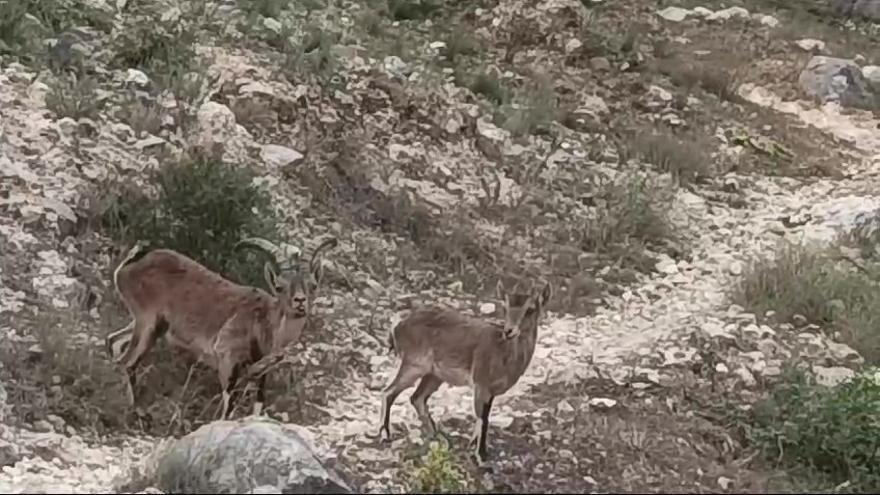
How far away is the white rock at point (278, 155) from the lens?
8422 millimetres

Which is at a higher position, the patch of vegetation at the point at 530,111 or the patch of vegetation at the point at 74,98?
the patch of vegetation at the point at 74,98

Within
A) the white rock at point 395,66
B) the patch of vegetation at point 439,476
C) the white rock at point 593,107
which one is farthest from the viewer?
the white rock at point 593,107

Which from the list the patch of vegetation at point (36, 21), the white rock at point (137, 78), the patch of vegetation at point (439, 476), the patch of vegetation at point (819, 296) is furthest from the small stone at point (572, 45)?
the patch of vegetation at point (439, 476)

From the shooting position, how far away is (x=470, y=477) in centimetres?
507

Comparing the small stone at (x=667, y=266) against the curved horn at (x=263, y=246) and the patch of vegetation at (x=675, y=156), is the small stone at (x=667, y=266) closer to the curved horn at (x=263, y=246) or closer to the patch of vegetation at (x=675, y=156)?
the patch of vegetation at (x=675, y=156)

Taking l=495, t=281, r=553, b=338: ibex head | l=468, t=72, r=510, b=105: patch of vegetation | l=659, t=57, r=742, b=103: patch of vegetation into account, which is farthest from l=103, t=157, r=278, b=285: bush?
l=659, t=57, r=742, b=103: patch of vegetation

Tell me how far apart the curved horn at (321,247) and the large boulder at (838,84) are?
5450 mm

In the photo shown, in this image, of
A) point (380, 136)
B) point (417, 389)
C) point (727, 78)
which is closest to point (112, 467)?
point (417, 389)

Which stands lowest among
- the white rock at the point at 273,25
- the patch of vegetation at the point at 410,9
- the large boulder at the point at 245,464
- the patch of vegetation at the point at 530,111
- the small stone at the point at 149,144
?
the patch of vegetation at the point at 530,111

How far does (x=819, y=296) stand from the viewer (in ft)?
24.9

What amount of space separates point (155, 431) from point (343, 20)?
17.3ft

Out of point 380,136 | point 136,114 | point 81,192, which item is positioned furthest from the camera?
point 380,136

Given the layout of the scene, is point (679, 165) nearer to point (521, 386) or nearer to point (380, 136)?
point (380, 136)

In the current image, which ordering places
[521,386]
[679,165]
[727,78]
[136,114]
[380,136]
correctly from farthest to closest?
[727,78] < [679,165] < [380,136] < [136,114] < [521,386]
